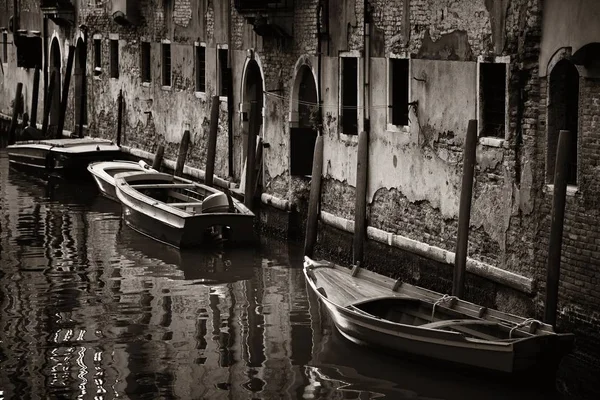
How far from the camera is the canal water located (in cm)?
893

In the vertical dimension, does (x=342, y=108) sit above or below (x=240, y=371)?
above

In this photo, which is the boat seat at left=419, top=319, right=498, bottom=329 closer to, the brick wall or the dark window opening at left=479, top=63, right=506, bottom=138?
the brick wall

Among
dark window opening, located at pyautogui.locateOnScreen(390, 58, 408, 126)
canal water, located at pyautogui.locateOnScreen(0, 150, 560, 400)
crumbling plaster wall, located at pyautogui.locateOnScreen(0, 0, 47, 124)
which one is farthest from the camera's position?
crumbling plaster wall, located at pyautogui.locateOnScreen(0, 0, 47, 124)

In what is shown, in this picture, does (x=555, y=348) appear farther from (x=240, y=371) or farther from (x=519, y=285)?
(x=240, y=371)

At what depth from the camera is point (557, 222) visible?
8812mm

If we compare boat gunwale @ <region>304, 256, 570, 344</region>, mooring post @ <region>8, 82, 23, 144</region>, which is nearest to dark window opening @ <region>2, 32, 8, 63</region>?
mooring post @ <region>8, 82, 23, 144</region>

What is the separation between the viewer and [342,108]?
13922 mm

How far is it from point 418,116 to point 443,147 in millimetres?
639

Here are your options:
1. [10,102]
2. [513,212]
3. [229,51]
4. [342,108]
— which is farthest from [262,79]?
[10,102]

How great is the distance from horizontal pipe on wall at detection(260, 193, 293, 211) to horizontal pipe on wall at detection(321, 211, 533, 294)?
1111 mm

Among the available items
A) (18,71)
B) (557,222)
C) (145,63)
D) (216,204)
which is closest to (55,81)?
(18,71)

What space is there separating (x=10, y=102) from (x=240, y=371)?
21.9 meters

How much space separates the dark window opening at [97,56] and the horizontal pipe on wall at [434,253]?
35.6 feet

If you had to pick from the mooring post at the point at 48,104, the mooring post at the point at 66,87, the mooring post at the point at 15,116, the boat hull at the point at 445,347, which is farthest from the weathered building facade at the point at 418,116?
the mooring post at the point at 15,116
